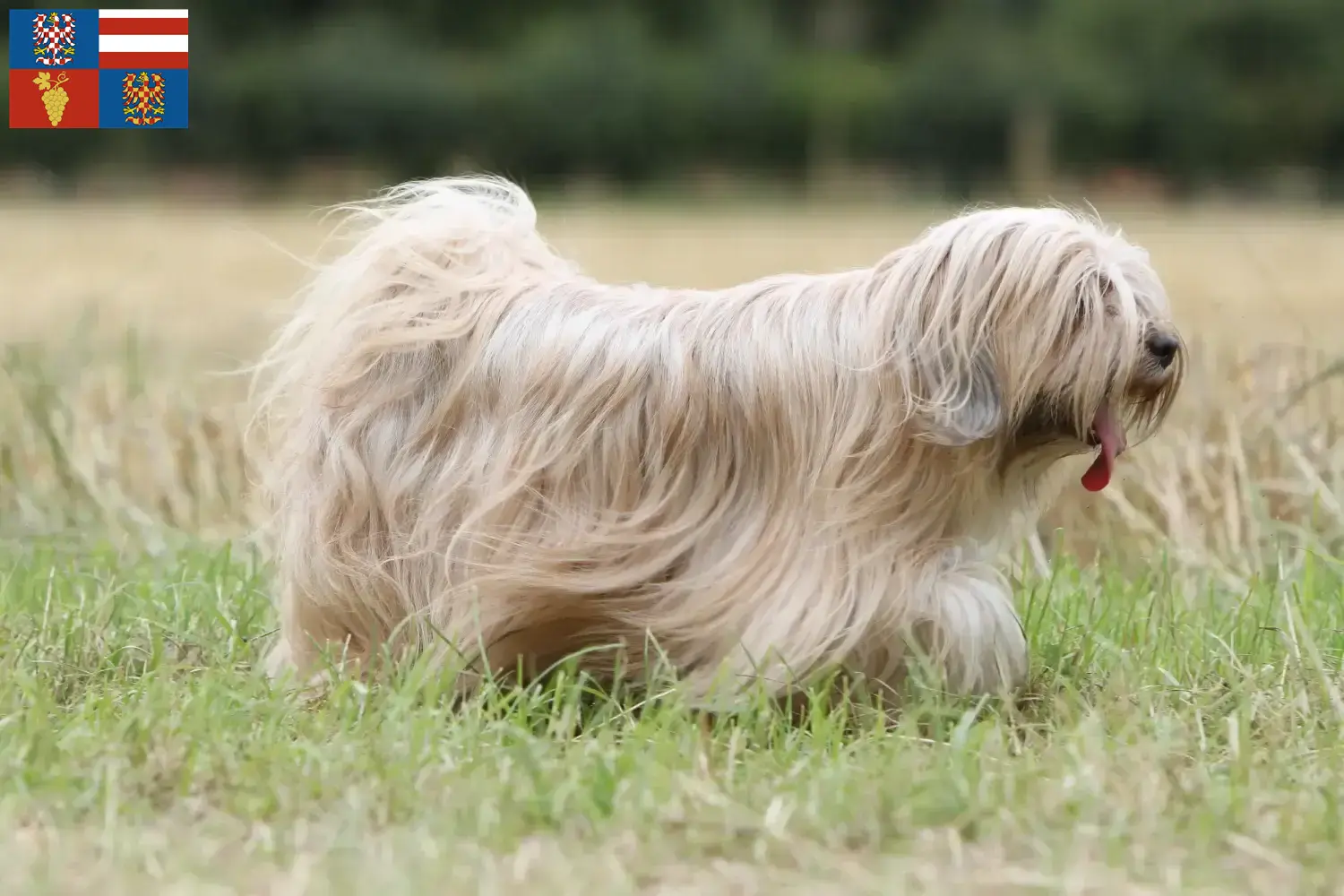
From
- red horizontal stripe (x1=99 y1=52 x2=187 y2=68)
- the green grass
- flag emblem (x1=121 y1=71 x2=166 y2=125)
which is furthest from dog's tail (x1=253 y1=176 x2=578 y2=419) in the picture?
red horizontal stripe (x1=99 y1=52 x2=187 y2=68)

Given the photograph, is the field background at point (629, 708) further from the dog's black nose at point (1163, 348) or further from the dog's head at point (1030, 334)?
the dog's black nose at point (1163, 348)

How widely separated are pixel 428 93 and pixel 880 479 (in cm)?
2106

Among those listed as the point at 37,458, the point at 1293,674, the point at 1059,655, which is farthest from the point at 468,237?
the point at 37,458

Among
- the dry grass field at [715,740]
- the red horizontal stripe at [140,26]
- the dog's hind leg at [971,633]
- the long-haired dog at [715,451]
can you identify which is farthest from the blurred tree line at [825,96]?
the dog's hind leg at [971,633]

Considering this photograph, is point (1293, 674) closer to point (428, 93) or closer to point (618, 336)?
point (618, 336)

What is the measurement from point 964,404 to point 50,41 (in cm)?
439

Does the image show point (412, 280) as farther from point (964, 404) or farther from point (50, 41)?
point (50, 41)

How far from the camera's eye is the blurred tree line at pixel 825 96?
22.5 m

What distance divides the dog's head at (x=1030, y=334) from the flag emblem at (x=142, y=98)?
3.53 metres

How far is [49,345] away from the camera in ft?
24.7

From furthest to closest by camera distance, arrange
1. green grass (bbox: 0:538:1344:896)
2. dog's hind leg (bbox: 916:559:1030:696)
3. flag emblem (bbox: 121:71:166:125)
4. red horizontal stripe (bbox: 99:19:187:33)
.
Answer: red horizontal stripe (bbox: 99:19:187:33)
flag emblem (bbox: 121:71:166:125)
dog's hind leg (bbox: 916:559:1030:696)
green grass (bbox: 0:538:1344:896)

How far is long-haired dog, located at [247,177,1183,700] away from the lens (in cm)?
318

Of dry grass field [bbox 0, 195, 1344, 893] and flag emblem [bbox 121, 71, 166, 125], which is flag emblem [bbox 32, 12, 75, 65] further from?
dry grass field [bbox 0, 195, 1344, 893]

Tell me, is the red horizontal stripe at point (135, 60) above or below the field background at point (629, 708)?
above
